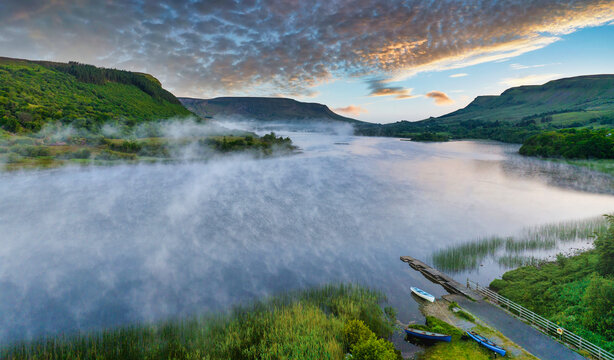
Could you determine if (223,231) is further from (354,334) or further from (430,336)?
(430,336)

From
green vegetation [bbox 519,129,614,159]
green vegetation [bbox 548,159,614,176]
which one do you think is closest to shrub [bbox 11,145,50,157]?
green vegetation [bbox 548,159,614,176]

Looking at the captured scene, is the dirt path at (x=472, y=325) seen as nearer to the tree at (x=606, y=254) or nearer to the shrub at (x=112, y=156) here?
the tree at (x=606, y=254)

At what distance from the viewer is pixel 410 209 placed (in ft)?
182

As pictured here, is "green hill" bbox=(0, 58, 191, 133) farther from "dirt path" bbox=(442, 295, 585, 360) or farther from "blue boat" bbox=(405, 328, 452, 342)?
"dirt path" bbox=(442, 295, 585, 360)

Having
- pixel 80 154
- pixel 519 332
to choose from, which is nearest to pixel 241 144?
pixel 80 154

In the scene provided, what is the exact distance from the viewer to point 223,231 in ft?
145

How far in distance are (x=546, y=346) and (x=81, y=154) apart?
112m

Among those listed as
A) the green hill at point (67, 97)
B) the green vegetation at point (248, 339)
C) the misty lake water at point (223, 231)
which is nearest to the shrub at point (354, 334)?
the green vegetation at point (248, 339)

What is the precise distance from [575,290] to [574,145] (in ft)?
387

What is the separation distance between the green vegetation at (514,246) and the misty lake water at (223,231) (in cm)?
197

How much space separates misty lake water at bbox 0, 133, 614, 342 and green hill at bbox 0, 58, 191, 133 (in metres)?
33.0

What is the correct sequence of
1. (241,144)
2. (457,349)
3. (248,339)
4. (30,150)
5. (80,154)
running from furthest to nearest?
(241,144)
(80,154)
(30,150)
(457,349)
(248,339)

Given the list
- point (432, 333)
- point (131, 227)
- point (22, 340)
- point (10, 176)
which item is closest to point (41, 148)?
point (10, 176)

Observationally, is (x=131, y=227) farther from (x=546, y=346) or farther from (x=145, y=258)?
(x=546, y=346)
